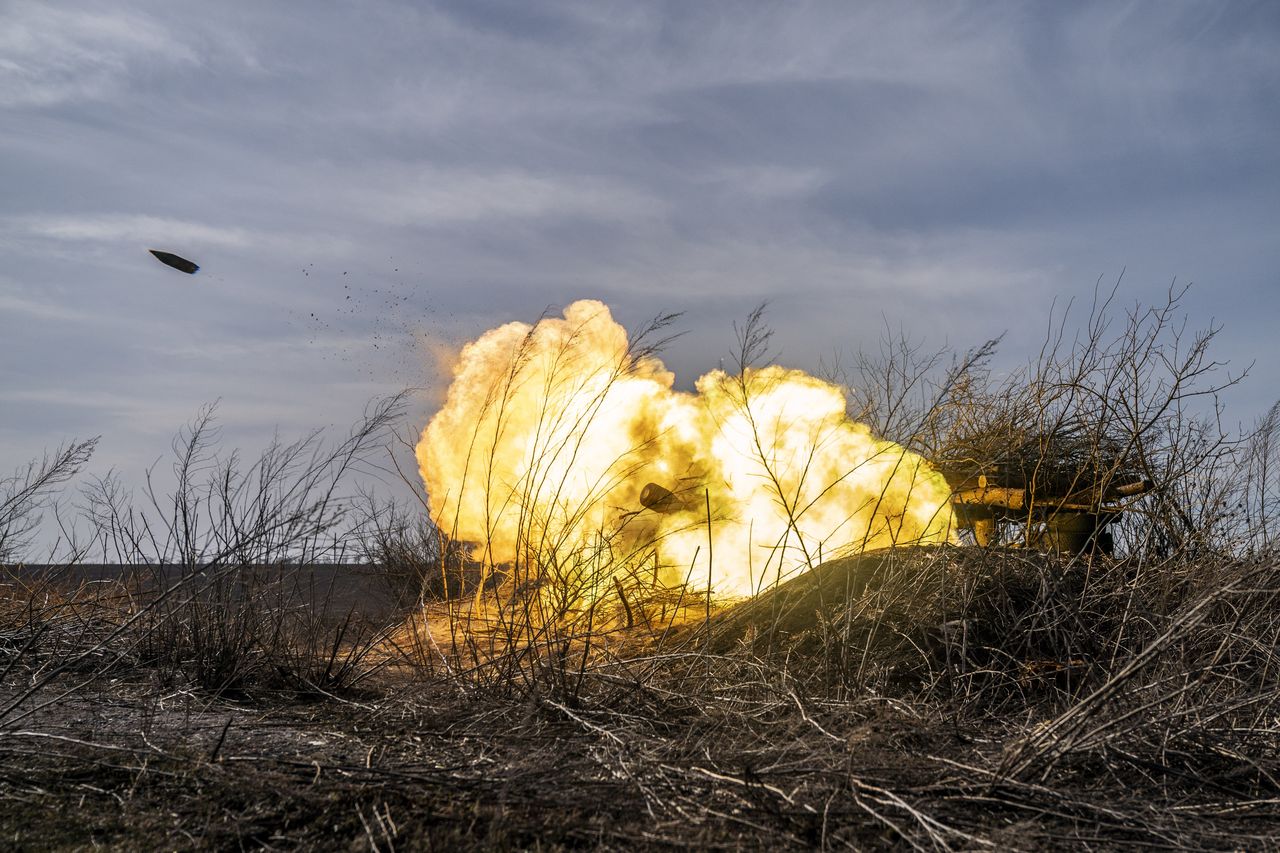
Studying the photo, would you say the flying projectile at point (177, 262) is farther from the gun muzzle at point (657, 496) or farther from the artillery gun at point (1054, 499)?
the artillery gun at point (1054, 499)

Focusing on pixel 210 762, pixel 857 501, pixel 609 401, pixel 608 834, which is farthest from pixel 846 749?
pixel 609 401

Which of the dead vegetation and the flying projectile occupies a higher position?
the flying projectile

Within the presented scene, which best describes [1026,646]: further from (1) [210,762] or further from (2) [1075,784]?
(1) [210,762]

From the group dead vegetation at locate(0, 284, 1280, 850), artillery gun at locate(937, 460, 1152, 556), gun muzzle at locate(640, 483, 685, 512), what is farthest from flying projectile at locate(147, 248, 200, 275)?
artillery gun at locate(937, 460, 1152, 556)

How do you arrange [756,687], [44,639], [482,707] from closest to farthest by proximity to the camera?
[482,707]
[756,687]
[44,639]

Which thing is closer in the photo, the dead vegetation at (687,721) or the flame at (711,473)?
the dead vegetation at (687,721)

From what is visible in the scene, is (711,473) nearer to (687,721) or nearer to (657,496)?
(657,496)

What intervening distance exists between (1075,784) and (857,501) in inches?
172

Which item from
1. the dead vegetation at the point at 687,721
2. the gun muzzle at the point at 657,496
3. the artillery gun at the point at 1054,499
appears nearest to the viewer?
the dead vegetation at the point at 687,721

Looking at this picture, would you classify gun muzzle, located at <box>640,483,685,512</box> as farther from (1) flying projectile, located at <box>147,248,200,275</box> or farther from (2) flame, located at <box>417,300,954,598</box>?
(1) flying projectile, located at <box>147,248,200,275</box>

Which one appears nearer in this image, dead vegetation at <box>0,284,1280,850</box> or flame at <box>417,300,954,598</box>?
dead vegetation at <box>0,284,1280,850</box>

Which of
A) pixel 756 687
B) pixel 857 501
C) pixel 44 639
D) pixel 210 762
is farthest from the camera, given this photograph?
pixel 857 501

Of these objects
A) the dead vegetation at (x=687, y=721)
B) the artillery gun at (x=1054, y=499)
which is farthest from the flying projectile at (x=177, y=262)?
the artillery gun at (x=1054, y=499)

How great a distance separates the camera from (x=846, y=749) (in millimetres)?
3764
